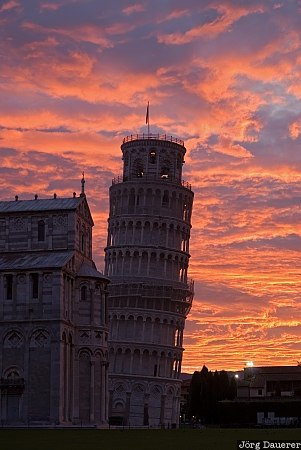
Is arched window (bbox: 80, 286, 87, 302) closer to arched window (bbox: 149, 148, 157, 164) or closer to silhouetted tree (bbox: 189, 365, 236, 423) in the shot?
silhouetted tree (bbox: 189, 365, 236, 423)

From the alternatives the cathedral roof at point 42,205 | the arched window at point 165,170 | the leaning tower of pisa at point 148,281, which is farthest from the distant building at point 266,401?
the arched window at point 165,170

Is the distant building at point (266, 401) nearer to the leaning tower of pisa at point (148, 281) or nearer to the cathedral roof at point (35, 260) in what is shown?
the leaning tower of pisa at point (148, 281)

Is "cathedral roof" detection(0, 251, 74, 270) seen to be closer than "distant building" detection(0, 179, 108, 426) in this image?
No

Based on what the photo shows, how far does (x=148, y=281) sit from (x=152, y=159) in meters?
17.1

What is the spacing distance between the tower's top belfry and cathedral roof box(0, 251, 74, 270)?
45489 millimetres

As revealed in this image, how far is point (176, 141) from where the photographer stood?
127625 millimetres

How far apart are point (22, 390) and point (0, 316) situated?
6335 millimetres

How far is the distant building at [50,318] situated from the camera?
242 ft

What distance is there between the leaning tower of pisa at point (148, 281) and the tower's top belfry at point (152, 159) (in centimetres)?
13

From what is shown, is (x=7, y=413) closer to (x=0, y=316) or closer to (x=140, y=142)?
(x=0, y=316)

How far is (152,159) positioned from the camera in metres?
125

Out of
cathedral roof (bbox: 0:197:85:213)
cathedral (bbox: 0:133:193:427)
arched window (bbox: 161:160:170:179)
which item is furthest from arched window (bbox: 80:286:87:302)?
arched window (bbox: 161:160:170:179)

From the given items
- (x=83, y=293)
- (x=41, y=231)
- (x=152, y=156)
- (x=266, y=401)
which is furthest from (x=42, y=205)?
(x=152, y=156)

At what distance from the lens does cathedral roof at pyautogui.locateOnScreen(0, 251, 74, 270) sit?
249ft
